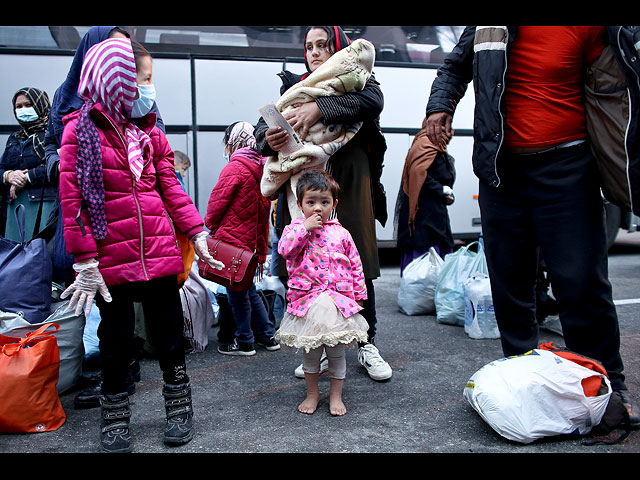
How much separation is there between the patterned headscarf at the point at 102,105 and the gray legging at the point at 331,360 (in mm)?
1164

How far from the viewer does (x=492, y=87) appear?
264 centimetres

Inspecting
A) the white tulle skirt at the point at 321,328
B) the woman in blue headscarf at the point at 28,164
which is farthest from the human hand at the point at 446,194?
the woman in blue headscarf at the point at 28,164

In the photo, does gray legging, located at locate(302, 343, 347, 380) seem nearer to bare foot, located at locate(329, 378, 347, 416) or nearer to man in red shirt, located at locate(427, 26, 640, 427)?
bare foot, located at locate(329, 378, 347, 416)

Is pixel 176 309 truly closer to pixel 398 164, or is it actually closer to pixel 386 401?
pixel 386 401

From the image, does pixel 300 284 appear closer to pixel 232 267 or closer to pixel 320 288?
pixel 320 288

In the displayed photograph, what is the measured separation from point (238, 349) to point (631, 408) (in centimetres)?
253

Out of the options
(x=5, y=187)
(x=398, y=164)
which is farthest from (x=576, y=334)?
(x=398, y=164)

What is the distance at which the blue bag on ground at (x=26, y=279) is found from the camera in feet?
9.91

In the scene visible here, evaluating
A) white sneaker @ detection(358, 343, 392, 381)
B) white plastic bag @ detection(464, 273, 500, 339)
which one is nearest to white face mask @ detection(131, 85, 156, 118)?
white sneaker @ detection(358, 343, 392, 381)

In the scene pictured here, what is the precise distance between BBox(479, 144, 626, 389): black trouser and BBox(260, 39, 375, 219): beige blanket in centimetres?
93
